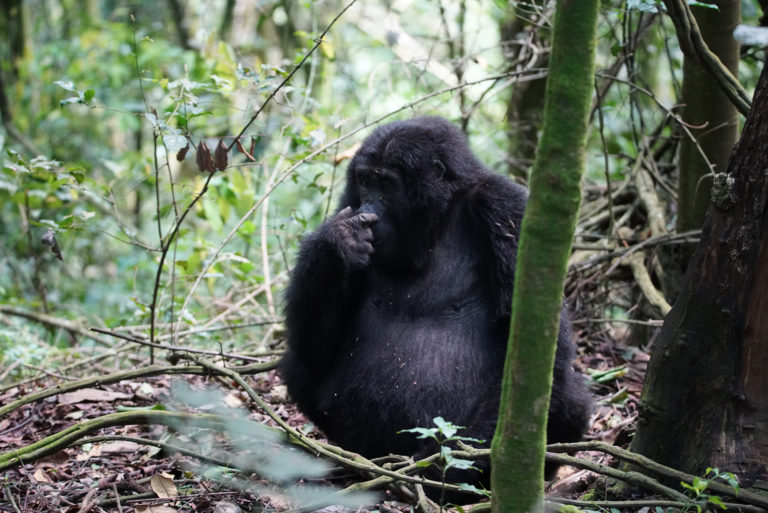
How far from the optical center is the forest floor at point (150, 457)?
288 cm

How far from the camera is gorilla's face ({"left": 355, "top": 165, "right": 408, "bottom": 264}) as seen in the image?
3562 millimetres

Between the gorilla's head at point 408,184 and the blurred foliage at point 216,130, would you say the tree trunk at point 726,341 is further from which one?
the blurred foliage at point 216,130

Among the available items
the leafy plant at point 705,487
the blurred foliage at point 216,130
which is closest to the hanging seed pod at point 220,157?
the blurred foliage at point 216,130

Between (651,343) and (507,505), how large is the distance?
10.5ft

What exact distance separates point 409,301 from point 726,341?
1.55 meters

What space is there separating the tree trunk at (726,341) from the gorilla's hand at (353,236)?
54.6 inches

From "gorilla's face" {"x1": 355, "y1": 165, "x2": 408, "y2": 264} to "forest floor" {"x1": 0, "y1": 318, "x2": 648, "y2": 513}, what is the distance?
3.45ft

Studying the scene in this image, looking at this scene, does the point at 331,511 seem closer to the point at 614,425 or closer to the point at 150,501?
the point at 150,501

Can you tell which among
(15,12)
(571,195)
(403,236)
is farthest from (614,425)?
(15,12)

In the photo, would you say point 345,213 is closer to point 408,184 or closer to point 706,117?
point 408,184

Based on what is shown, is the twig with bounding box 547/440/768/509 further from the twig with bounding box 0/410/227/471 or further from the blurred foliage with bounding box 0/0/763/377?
the blurred foliage with bounding box 0/0/763/377

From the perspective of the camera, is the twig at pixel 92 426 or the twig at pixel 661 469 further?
the twig at pixel 92 426

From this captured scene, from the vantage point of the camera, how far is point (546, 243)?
5.49ft

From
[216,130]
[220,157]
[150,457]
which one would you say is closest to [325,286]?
[220,157]
